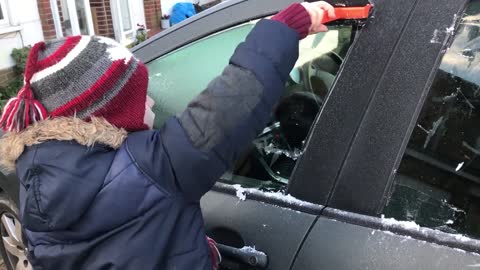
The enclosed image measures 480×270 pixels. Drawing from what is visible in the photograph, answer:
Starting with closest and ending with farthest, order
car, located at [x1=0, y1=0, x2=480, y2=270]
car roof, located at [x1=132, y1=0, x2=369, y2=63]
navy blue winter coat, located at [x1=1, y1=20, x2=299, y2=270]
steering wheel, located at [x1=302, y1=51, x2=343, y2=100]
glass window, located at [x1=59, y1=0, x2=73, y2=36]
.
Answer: navy blue winter coat, located at [x1=1, y1=20, x2=299, y2=270]
car, located at [x1=0, y1=0, x2=480, y2=270]
steering wheel, located at [x1=302, y1=51, x2=343, y2=100]
car roof, located at [x1=132, y1=0, x2=369, y2=63]
glass window, located at [x1=59, y1=0, x2=73, y2=36]

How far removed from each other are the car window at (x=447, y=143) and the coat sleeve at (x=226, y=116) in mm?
381

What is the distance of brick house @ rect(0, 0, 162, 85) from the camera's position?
5.55 m

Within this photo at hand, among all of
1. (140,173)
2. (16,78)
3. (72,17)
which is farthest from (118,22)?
(140,173)

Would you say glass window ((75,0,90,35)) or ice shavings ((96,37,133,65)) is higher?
ice shavings ((96,37,133,65))

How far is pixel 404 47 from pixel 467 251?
0.52 metres

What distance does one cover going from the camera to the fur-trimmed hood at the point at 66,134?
44.9 inches

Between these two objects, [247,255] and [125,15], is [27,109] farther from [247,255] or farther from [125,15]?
[125,15]

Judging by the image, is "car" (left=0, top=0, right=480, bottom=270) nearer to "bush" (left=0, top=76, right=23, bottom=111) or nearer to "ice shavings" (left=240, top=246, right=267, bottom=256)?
"ice shavings" (left=240, top=246, right=267, bottom=256)

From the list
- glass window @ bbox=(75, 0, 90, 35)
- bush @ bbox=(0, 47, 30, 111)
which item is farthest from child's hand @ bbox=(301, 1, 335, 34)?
glass window @ bbox=(75, 0, 90, 35)

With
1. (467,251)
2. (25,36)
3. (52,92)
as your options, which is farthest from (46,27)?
(467,251)

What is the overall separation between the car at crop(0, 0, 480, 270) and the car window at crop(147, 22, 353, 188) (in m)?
0.02

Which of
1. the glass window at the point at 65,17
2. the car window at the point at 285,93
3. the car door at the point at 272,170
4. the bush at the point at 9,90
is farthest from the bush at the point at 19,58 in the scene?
the car door at the point at 272,170

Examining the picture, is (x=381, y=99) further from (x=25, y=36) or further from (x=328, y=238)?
(x=25, y=36)

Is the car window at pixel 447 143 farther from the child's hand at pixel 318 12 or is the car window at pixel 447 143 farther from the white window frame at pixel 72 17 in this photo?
the white window frame at pixel 72 17
